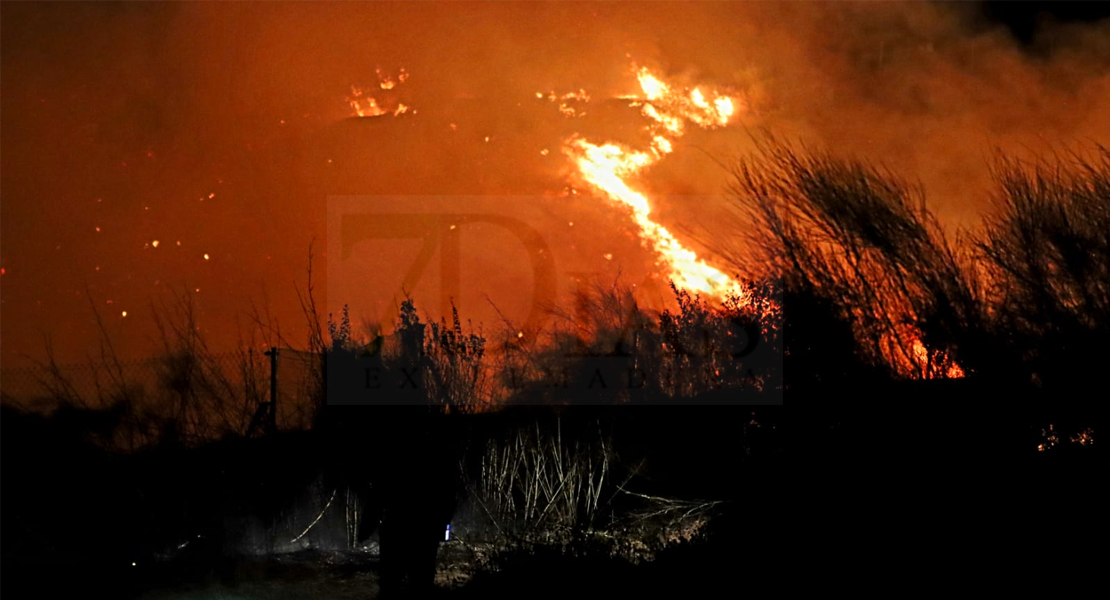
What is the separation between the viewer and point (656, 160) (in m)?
9.34

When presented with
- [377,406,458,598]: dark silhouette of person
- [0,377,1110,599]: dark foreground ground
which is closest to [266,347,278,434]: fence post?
[0,377,1110,599]: dark foreground ground

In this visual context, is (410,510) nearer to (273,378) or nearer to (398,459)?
(398,459)

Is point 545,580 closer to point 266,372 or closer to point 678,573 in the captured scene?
point 678,573

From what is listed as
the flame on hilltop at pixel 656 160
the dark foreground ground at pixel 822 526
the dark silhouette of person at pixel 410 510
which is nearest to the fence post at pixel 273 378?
the dark foreground ground at pixel 822 526

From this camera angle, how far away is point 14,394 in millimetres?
8320

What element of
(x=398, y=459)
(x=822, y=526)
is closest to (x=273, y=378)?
(x=398, y=459)

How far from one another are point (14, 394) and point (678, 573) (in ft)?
19.3

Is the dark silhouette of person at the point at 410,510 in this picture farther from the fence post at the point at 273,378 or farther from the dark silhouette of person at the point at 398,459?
the fence post at the point at 273,378

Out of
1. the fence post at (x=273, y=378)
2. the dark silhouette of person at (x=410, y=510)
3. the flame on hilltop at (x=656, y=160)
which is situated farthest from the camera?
the flame on hilltop at (x=656, y=160)

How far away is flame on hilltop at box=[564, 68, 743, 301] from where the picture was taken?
9.12 meters

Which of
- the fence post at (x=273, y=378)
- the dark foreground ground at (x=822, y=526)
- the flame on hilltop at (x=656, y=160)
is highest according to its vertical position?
the flame on hilltop at (x=656, y=160)

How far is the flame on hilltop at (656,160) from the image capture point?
29.9ft

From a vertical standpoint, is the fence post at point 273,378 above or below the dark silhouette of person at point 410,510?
above

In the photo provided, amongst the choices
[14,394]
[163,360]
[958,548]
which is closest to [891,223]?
[958,548]
